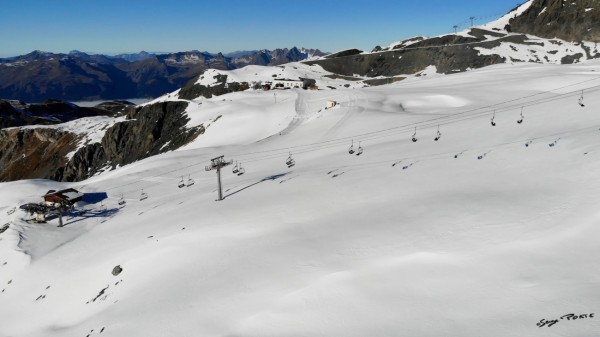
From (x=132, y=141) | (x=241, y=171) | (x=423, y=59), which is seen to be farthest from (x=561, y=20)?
(x=241, y=171)

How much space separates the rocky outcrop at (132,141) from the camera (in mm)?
120375

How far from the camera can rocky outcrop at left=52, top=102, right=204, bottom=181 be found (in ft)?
395

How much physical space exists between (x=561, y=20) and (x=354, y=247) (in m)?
198

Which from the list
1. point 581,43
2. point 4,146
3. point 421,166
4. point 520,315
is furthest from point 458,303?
point 4,146

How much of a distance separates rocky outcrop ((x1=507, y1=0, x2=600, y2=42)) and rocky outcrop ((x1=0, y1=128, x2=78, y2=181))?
643ft

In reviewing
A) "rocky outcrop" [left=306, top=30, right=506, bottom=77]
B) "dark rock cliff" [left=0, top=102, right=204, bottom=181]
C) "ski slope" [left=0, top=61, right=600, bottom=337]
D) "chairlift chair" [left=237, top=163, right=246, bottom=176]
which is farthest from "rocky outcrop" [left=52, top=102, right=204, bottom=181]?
"rocky outcrop" [left=306, top=30, right=506, bottom=77]

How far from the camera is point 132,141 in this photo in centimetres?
12775

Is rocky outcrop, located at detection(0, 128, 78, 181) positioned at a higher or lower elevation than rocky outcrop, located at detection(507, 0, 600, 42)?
lower

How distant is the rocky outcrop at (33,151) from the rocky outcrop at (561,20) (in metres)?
196

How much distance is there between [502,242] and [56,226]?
1785 inches

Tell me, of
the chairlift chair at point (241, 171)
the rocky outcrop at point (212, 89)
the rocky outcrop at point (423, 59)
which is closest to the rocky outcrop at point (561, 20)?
the rocky outcrop at point (423, 59)

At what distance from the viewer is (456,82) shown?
116 metres

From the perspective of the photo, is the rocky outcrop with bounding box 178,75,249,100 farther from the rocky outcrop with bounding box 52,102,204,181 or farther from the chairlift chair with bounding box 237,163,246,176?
the chairlift chair with bounding box 237,163,246,176

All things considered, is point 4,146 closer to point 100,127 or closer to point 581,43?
point 100,127
